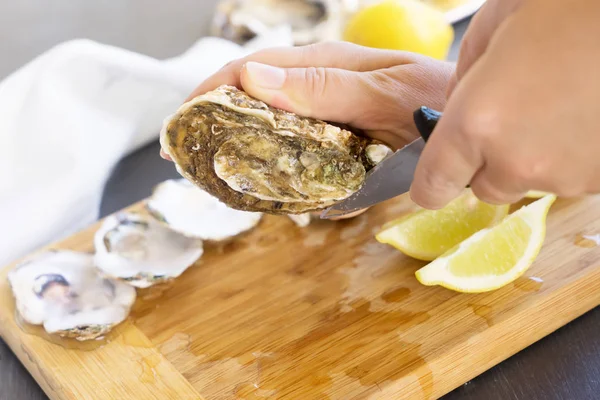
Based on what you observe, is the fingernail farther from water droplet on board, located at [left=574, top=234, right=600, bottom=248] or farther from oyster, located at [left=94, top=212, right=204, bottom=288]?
water droplet on board, located at [left=574, top=234, right=600, bottom=248]

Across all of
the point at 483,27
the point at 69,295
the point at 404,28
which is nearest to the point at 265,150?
the point at 483,27

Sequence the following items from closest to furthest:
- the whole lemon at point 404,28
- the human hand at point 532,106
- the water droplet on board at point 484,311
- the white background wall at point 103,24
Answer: the human hand at point 532,106
the water droplet on board at point 484,311
the whole lemon at point 404,28
the white background wall at point 103,24

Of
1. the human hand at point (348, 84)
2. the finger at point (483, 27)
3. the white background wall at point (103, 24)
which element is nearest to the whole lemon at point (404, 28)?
the human hand at point (348, 84)

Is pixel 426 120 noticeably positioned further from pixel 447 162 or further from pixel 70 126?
pixel 70 126

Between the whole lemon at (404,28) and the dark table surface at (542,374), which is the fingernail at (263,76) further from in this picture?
the whole lemon at (404,28)

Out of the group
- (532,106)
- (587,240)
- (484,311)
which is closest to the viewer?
(532,106)
